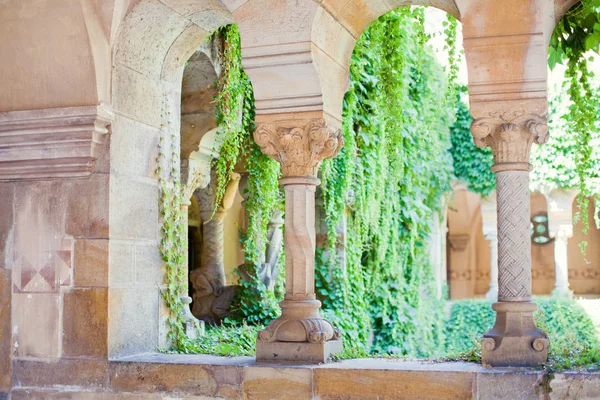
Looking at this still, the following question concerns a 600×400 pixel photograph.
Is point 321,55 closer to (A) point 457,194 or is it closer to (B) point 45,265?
(B) point 45,265

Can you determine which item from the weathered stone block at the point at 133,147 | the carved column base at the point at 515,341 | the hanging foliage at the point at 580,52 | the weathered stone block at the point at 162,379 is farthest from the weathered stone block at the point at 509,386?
the weathered stone block at the point at 133,147

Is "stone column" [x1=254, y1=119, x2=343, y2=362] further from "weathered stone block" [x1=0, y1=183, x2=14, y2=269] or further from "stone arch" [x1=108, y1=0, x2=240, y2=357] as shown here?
"weathered stone block" [x1=0, y1=183, x2=14, y2=269]

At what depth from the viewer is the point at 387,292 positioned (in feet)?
29.3

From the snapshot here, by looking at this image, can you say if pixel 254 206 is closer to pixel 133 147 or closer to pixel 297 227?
pixel 133 147

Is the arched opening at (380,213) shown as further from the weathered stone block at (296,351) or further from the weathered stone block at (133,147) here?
the weathered stone block at (296,351)

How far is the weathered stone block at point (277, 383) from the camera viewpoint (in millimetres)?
3562

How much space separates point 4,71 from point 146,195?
39.6 inches

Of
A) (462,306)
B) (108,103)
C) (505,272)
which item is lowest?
(462,306)

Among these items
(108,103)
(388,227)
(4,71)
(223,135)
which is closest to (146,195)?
(108,103)

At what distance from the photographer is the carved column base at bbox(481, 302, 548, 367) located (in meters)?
3.34

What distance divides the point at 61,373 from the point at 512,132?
101 inches

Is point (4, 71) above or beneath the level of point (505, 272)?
above

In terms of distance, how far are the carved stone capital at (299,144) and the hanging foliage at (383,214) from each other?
2.47m

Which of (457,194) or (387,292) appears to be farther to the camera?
(457,194)
